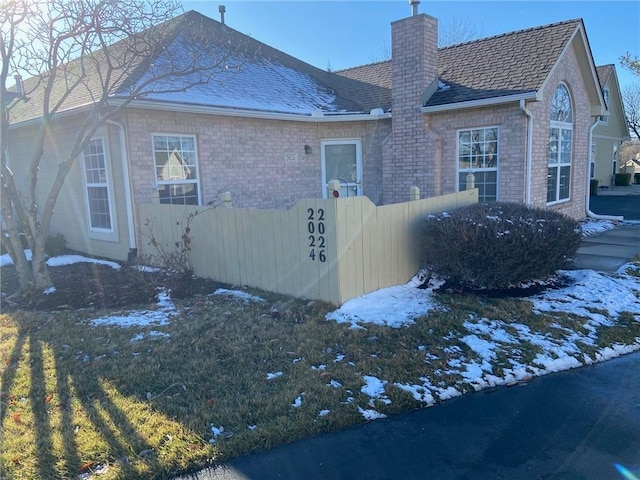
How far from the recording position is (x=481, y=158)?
10773mm

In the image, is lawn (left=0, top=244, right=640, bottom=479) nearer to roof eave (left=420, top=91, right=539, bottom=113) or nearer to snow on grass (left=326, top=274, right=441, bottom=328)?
snow on grass (left=326, top=274, right=441, bottom=328)

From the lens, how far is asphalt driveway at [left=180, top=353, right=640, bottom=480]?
3.04m

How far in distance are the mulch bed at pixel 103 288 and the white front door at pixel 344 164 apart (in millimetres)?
5943

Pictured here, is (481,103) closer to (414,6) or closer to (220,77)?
(414,6)

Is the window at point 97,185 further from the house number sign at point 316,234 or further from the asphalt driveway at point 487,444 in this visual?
the asphalt driveway at point 487,444

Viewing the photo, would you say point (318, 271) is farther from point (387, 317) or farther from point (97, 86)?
point (97, 86)

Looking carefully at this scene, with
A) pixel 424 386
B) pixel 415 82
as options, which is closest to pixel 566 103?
pixel 415 82

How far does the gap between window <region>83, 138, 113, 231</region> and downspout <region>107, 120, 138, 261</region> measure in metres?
0.71

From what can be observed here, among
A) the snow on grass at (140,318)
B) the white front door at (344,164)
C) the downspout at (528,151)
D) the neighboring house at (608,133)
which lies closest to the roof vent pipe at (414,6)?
the white front door at (344,164)

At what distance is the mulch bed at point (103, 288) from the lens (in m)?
6.93

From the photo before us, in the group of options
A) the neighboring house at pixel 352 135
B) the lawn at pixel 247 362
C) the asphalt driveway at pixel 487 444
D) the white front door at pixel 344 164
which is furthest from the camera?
the white front door at pixel 344 164

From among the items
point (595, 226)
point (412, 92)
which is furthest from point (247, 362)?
point (595, 226)

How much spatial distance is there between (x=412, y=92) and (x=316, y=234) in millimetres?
6601

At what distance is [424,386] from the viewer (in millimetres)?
4133
